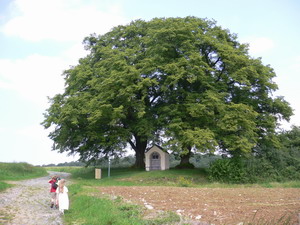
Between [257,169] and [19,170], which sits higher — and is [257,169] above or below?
below

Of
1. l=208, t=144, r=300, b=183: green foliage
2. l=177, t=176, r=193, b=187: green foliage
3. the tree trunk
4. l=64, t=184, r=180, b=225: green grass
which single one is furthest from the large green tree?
l=64, t=184, r=180, b=225: green grass

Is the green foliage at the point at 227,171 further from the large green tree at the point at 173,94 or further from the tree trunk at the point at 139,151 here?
the tree trunk at the point at 139,151

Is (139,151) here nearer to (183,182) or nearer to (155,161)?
(155,161)

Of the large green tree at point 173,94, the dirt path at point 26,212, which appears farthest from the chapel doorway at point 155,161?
the dirt path at point 26,212

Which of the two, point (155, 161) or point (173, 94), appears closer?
point (173, 94)

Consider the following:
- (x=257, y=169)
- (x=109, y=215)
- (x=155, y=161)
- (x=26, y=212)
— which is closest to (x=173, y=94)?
(x=155, y=161)

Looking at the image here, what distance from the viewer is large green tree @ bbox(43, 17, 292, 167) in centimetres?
2848

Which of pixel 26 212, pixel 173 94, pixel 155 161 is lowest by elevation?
pixel 26 212

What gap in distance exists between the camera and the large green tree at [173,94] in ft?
93.5

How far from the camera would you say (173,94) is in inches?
1251

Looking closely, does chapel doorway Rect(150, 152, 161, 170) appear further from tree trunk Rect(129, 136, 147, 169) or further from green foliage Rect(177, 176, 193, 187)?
green foliage Rect(177, 176, 193, 187)

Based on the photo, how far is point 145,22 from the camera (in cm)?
3628

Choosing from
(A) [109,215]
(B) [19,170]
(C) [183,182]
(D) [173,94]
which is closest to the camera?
(A) [109,215]

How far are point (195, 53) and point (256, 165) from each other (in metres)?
11.5
